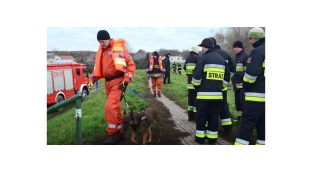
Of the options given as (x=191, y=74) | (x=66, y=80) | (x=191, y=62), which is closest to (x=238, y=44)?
(x=191, y=62)

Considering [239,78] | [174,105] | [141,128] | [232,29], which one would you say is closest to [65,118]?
[141,128]

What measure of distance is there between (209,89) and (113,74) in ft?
6.65

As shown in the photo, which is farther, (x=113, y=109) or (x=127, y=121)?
(x=113, y=109)

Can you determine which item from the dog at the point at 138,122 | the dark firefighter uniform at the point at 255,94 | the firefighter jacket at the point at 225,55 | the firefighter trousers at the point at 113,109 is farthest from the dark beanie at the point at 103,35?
the firefighter jacket at the point at 225,55

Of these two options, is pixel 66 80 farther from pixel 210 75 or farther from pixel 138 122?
pixel 210 75

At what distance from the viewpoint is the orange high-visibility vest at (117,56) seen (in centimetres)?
524

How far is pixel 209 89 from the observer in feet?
17.0

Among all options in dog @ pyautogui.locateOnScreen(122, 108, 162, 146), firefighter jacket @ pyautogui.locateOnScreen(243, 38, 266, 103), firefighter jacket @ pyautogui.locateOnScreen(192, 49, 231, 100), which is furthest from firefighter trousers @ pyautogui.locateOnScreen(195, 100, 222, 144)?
dog @ pyautogui.locateOnScreen(122, 108, 162, 146)

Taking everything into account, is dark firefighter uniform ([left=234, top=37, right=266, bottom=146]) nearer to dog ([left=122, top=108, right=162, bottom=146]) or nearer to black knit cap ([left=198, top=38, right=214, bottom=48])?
black knit cap ([left=198, top=38, right=214, bottom=48])

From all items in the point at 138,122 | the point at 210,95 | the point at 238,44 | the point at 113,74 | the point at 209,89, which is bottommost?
the point at 138,122

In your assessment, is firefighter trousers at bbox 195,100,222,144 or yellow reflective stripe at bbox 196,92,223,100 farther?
firefighter trousers at bbox 195,100,222,144

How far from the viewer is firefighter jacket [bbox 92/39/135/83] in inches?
207

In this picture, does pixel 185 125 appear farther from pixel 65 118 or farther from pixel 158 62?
pixel 158 62
